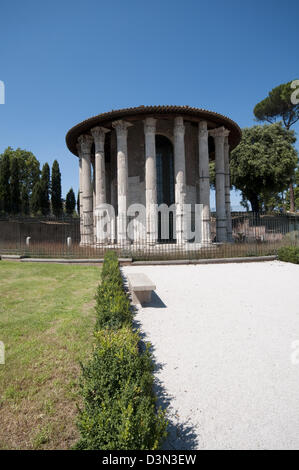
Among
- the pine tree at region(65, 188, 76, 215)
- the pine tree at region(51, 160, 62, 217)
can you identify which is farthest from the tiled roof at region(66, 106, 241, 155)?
the pine tree at region(65, 188, 76, 215)

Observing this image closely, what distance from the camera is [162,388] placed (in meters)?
2.71

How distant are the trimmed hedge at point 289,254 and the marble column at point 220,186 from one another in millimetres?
6260

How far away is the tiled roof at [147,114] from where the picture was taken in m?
15.8

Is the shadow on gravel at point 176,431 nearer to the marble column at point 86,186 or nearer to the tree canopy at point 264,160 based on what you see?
the marble column at point 86,186

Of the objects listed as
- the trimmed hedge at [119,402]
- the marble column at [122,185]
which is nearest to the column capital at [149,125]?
the marble column at [122,185]

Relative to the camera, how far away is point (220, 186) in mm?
19078

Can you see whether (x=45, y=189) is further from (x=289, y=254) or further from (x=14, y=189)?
A: (x=289, y=254)

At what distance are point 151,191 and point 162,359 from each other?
13.4 metres

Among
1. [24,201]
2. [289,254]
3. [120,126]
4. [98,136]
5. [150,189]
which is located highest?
[120,126]

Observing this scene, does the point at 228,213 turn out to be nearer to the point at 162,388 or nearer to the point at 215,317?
the point at 215,317

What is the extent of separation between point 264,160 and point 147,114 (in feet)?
45.2

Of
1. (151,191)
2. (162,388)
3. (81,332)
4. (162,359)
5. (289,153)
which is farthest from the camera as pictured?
(289,153)

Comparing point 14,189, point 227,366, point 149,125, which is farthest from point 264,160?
point 14,189
